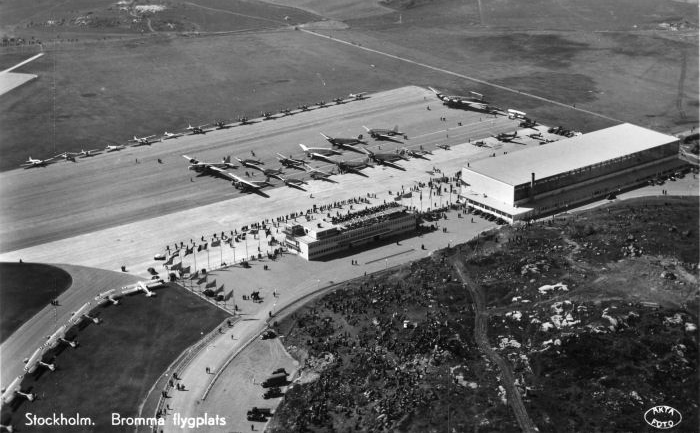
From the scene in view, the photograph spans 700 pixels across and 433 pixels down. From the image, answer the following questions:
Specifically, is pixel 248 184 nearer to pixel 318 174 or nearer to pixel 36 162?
pixel 318 174

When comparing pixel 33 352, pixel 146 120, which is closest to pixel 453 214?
pixel 33 352

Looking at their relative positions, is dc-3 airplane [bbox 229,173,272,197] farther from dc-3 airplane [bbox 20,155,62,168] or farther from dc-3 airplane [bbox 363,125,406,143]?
dc-3 airplane [bbox 20,155,62,168]

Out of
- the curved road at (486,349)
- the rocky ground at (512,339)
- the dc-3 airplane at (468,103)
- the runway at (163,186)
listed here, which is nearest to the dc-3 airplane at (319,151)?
the runway at (163,186)

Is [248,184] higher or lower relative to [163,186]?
higher

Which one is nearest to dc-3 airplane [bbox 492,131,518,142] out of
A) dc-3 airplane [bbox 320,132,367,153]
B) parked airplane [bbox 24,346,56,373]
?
dc-3 airplane [bbox 320,132,367,153]

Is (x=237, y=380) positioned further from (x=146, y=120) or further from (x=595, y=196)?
(x=146, y=120)

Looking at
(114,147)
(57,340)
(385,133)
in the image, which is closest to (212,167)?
(114,147)

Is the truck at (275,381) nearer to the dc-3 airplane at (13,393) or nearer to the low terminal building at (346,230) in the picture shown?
the dc-3 airplane at (13,393)
